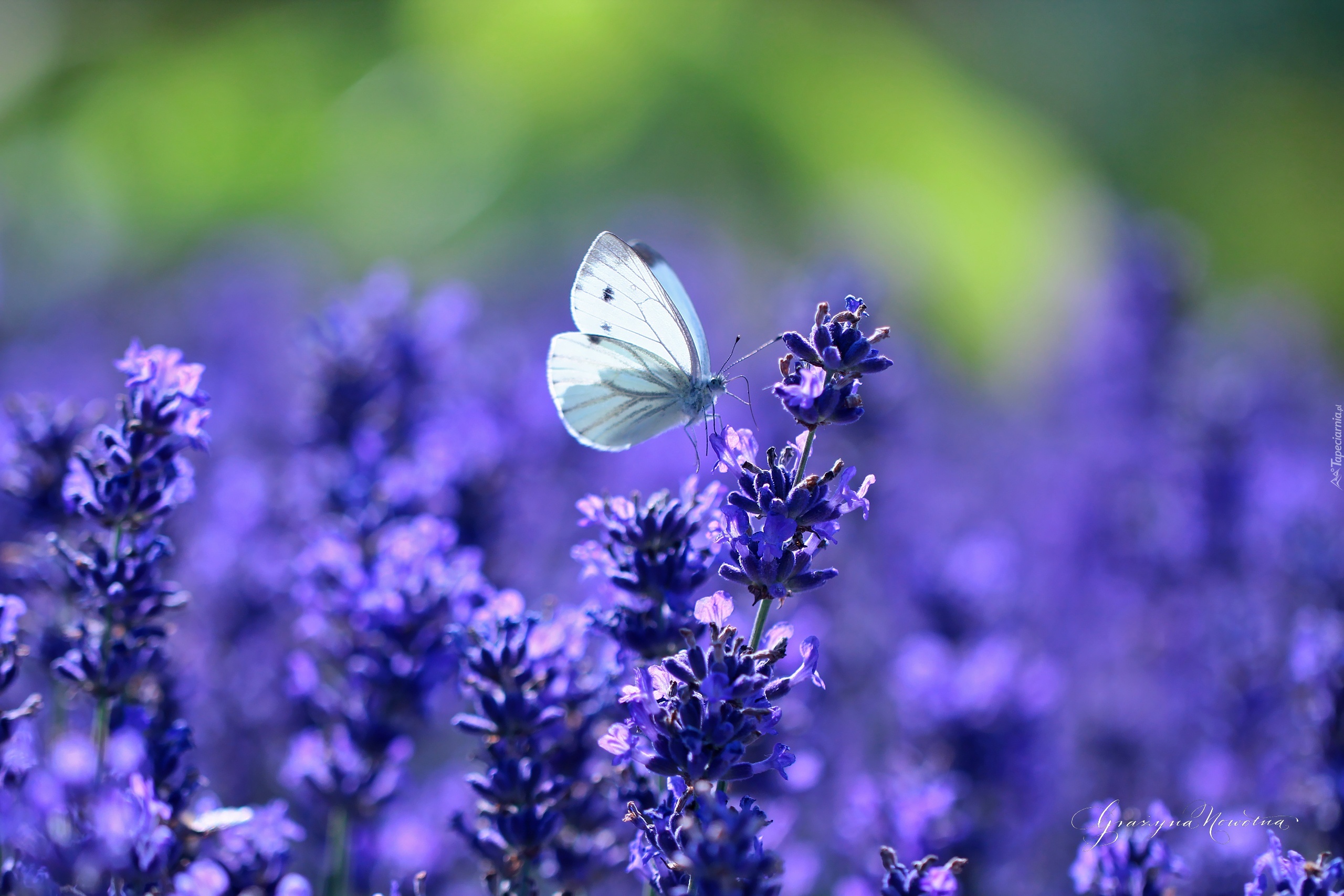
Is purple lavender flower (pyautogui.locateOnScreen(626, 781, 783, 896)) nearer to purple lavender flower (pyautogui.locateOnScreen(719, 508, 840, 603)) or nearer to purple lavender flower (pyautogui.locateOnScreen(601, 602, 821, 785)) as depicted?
purple lavender flower (pyautogui.locateOnScreen(601, 602, 821, 785))

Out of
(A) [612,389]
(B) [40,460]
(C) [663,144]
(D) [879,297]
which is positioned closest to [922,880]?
(A) [612,389]

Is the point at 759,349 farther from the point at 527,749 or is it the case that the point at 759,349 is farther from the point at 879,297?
the point at 879,297

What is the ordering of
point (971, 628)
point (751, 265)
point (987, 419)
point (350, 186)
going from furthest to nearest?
point (751, 265), point (350, 186), point (987, 419), point (971, 628)

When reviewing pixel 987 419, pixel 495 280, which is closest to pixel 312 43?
pixel 495 280

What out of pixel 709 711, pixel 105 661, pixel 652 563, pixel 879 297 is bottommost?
pixel 709 711

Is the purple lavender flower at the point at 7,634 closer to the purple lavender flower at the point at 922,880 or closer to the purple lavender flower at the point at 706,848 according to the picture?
the purple lavender flower at the point at 706,848

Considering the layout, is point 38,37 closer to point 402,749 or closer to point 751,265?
point 751,265

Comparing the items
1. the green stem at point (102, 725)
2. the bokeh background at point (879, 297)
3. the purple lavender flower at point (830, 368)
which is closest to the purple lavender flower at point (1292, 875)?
the bokeh background at point (879, 297)
